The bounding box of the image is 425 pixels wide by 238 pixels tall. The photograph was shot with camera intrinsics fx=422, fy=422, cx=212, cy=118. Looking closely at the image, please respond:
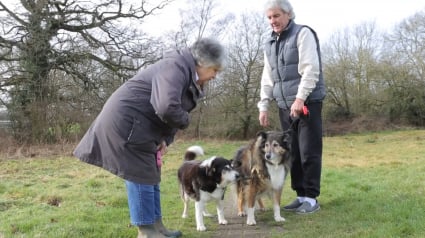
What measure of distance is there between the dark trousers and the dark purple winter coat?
208 cm

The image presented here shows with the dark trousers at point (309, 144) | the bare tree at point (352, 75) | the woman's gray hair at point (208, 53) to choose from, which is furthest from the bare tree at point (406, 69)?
the woman's gray hair at point (208, 53)

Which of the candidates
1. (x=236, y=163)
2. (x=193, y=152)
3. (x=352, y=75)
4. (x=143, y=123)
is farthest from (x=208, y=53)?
(x=352, y=75)

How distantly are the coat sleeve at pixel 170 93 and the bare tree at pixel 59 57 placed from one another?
14463mm

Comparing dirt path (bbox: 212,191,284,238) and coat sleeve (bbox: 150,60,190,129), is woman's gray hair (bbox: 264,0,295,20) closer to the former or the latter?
coat sleeve (bbox: 150,60,190,129)

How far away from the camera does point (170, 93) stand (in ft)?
9.96

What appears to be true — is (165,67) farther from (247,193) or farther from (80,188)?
(80,188)

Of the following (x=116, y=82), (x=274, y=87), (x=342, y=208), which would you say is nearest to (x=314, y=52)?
(x=274, y=87)

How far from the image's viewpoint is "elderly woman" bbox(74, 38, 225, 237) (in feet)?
10.6

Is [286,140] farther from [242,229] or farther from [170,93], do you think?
[170,93]

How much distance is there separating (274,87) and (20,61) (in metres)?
15.3

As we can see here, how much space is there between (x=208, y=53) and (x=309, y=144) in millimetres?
2280

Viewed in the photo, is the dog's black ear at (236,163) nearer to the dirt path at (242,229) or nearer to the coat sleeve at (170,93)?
the dirt path at (242,229)

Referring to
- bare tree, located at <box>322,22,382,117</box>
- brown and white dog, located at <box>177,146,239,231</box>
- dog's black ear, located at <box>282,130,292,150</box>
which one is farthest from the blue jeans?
bare tree, located at <box>322,22,382,117</box>

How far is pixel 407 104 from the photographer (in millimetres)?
Answer: 32656
